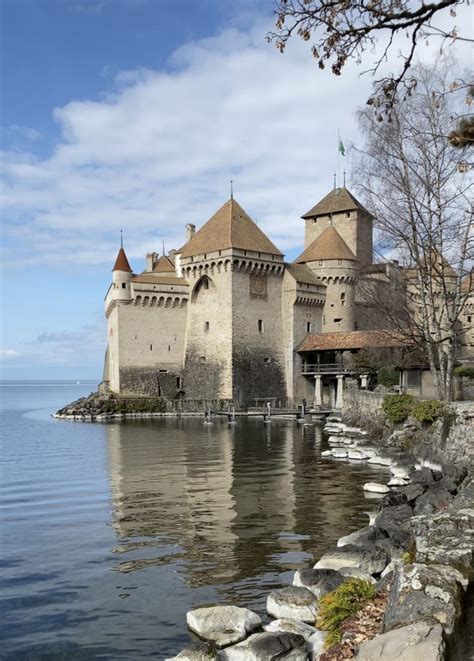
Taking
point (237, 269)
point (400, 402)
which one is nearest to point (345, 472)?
point (400, 402)

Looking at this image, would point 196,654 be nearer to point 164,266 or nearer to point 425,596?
point 425,596

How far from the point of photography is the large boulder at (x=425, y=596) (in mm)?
4504

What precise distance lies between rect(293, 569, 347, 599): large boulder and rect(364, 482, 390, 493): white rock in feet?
21.5

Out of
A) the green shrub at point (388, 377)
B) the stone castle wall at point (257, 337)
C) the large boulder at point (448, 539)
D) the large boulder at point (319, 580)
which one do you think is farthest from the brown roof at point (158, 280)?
the large boulder at point (448, 539)

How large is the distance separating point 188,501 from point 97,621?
6233mm

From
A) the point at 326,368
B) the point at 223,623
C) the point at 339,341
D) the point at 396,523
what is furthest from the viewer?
the point at 326,368

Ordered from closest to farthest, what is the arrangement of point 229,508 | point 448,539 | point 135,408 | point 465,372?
point 448,539, point 229,508, point 465,372, point 135,408

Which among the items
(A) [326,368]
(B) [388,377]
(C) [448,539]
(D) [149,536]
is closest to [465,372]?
(B) [388,377]

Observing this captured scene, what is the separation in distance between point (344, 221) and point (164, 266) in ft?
47.5

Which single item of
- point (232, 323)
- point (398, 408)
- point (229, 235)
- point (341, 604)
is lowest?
point (341, 604)

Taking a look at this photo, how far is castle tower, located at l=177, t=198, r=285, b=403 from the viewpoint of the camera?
39.0 metres

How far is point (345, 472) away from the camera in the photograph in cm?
1662

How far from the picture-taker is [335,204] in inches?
1949

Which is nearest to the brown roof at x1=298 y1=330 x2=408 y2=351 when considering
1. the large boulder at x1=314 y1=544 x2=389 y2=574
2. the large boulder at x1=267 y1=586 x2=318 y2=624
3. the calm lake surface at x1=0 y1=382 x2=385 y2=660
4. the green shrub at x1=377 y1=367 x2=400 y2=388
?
the green shrub at x1=377 y1=367 x2=400 y2=388
